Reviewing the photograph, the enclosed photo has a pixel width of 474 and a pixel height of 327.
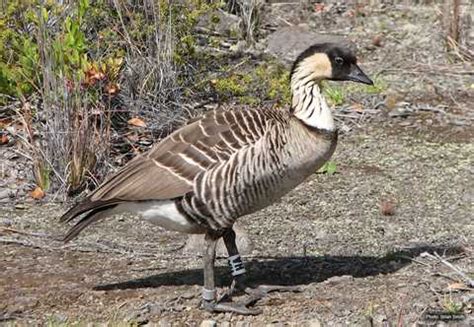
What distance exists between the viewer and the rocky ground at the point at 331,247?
6.05 m

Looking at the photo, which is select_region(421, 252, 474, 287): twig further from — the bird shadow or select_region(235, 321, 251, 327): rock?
select_region(235, 321, 251, 327): rock

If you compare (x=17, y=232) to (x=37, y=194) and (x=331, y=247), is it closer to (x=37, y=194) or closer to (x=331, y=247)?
(x=37, y=194)

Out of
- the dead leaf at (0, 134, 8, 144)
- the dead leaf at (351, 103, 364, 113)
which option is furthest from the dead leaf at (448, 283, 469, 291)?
the dead leaf at (0, 134, 8, 144)

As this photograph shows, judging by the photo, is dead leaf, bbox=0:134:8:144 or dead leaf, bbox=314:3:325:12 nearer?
dead leaf, bbox=0:134:8:144

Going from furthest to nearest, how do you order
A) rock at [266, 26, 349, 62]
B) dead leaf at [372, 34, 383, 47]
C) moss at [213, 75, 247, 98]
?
dead leaf at [372, 34, 383, 47]
rock at [266, 26, 349, 62]
moss at [213, 75, 247, 98]

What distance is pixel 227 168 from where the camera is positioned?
591cm

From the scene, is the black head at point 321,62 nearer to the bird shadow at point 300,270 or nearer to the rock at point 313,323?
the bird shadow at point 300,270

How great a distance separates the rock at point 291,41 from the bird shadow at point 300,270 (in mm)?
4768

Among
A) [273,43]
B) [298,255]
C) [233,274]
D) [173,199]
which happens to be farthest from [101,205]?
[273,43]

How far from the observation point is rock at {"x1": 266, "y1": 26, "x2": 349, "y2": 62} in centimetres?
1145

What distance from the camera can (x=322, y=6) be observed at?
13.3 meters

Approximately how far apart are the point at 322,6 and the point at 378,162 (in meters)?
5.07

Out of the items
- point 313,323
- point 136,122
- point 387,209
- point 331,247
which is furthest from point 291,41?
point 313,323

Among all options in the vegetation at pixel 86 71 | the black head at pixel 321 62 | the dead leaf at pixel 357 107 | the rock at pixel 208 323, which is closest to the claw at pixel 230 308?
the rock at pixel 208 323
